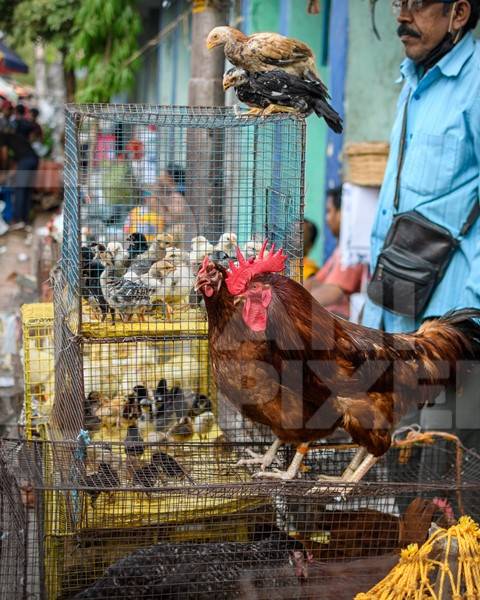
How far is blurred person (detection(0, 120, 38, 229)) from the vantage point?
15.1m

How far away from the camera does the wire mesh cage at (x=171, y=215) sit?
11.7 feet

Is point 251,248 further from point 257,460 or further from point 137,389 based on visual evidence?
point 257,460

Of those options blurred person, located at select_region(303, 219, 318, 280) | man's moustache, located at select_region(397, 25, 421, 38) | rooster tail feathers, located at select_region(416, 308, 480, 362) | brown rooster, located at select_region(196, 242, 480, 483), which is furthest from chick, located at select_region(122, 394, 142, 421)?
blurred person, located at select_region(303, 219, 318, 280)

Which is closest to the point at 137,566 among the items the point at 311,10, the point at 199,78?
the point at 199,78

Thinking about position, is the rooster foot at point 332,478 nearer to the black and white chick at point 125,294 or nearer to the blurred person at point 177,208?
the black and white chick at point 125,294

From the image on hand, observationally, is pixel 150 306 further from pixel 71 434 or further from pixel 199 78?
pixel 199 78

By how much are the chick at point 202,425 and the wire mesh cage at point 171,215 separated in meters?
0.49

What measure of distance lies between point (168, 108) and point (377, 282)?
1430 millimetres

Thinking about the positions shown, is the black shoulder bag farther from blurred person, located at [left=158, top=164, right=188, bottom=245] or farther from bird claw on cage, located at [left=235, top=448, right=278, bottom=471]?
bird claw on cage, located at [left=235, top=448, right=278, bottom=471]

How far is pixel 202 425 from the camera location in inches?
160

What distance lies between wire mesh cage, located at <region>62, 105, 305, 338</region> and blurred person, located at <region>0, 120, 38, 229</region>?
11049 mm

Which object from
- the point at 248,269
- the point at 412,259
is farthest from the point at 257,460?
the point at 412,259

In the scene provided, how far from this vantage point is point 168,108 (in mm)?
3584

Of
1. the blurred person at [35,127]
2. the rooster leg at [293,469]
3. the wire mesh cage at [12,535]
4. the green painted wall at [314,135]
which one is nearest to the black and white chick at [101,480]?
the wire mesh cage at [12,535]
